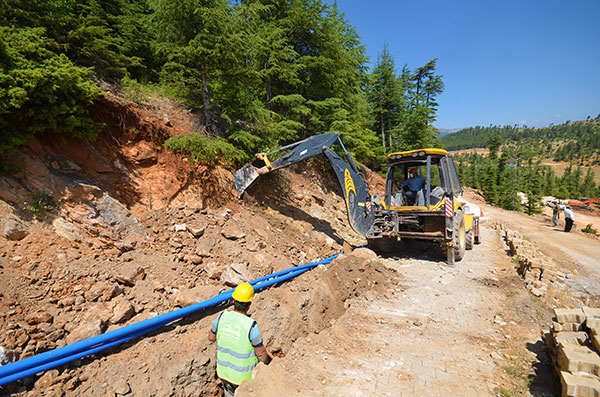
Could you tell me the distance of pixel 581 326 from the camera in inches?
130

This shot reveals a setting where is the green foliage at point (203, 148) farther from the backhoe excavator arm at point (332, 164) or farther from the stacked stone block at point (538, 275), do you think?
the stacked stone block at point (538, 275)

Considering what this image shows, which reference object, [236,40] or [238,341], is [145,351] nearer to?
[238,341]

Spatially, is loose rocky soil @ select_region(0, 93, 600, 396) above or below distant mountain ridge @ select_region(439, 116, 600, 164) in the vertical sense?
below

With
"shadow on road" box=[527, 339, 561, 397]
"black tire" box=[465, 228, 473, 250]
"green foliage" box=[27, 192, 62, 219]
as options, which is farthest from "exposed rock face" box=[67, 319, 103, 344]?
"black tire" box=[465, 228, 473, 250]

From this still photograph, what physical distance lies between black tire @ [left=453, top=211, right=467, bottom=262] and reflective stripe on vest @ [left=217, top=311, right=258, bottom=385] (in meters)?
6.47

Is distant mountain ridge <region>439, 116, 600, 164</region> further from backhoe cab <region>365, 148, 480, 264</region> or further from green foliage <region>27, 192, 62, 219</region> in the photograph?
green foliage <region>27, 192, 62, 219</region>

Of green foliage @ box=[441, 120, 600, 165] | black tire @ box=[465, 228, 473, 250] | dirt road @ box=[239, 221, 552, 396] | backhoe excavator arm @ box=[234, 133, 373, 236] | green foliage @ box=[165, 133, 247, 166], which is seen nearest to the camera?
dirt road @ box=[239, 221, 552, 396]

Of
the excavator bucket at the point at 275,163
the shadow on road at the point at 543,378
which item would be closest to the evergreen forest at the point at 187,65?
the excavator bucket at the point at 275,163

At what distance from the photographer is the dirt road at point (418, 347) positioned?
3.14 m

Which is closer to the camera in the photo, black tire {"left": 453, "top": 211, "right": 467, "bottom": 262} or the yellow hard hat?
the yellow hard hat

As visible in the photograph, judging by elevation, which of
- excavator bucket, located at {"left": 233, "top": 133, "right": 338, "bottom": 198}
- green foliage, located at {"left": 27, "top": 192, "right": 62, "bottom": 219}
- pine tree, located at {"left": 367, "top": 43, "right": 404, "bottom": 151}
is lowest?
green foliage, located at {"left": 27, "top": 192, "right": 62, "bottom": 219}

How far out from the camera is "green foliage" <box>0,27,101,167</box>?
377cm

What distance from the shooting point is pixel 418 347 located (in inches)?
155

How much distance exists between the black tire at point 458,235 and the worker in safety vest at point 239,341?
6421 mm
